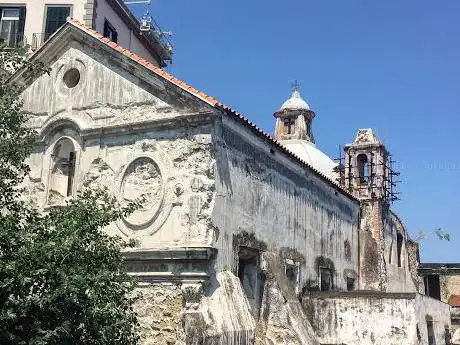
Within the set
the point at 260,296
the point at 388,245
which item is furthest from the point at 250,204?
the point at 388,245

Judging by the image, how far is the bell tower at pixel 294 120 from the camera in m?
35.0

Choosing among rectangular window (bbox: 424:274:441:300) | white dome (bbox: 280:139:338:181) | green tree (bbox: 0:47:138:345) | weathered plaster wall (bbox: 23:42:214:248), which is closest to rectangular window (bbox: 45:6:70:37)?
weathered plaster wall (bbox: 23:42:214:248)

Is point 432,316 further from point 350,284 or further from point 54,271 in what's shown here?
point 54,271

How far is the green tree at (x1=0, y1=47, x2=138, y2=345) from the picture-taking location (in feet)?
27.1

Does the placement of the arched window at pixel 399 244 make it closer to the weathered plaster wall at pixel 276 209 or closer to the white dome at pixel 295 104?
the weathered plaster wall at pixel 276 209

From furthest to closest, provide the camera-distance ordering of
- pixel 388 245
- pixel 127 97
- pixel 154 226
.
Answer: pixel 388 245
pixel 127 97
pixel 154 226

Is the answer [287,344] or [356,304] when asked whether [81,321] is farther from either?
[356,304]

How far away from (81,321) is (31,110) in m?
7.67

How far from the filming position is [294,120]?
3553cm

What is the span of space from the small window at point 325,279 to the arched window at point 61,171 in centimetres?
799

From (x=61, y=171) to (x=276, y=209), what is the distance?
5378 millimetres

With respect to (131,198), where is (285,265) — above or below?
below

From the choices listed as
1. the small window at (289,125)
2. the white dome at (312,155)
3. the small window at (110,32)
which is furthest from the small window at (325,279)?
the small window at (289,125)

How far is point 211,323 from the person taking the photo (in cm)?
1152
